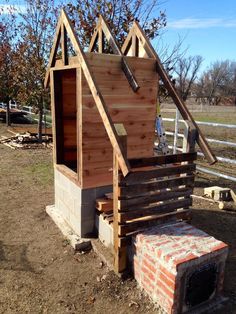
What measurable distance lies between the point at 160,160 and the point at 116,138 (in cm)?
60

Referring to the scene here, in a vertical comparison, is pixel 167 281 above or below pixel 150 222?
below

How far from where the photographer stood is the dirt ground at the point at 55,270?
336cm

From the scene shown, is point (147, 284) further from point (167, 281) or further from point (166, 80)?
point (166, 80)

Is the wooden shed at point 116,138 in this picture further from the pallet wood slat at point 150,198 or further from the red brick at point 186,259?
the red brick at point 186,259

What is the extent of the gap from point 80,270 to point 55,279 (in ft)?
1.13

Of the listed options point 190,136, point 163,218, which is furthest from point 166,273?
point 190,136

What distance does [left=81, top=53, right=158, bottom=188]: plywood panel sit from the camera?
13.7ft

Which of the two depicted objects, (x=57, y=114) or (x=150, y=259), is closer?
(x=150, y=259)

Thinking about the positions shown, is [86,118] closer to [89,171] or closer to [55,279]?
[89,171]

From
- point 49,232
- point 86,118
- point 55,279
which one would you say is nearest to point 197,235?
point 55,279

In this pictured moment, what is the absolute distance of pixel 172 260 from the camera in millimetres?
2992

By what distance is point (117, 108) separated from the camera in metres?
4.47

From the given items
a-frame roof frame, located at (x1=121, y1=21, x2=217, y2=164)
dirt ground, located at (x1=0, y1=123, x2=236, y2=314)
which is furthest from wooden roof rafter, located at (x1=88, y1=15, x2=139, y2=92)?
dirt ground, located at (x1=0, y1=123, x2=236, y2=314)

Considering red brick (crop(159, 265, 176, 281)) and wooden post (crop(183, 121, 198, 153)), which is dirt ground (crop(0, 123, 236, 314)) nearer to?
red brick (crop(159, 265, 176, 281))
